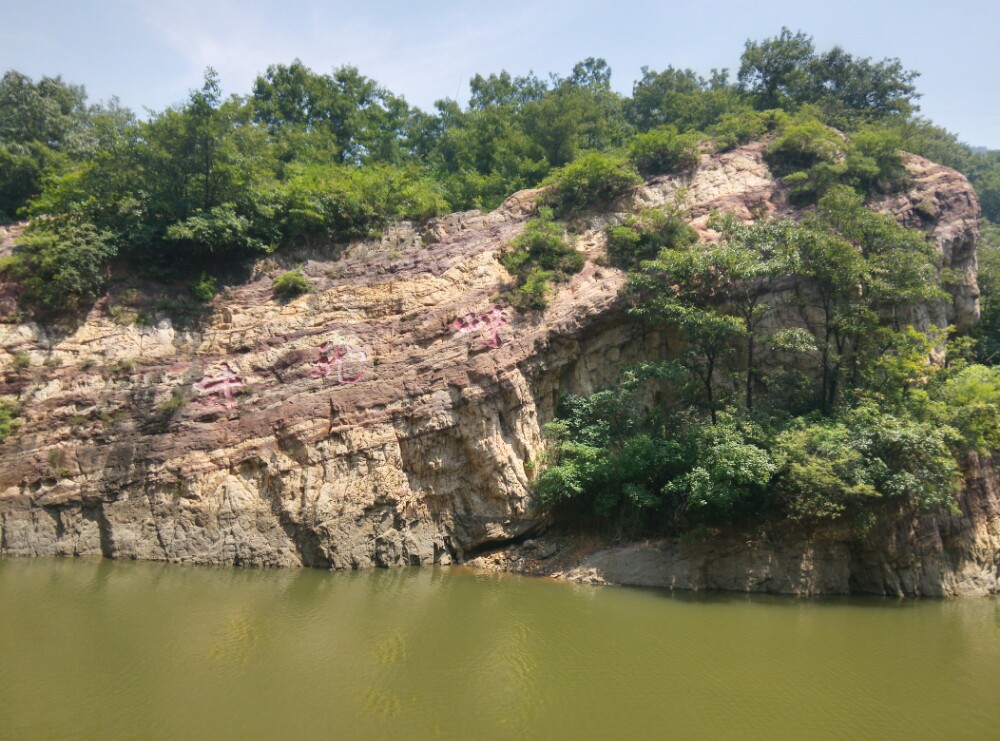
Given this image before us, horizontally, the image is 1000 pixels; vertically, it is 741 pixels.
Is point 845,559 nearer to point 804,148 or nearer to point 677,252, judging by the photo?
point 677,252

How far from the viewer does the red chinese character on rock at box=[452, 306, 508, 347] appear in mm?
16672

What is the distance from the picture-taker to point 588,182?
19734 mm

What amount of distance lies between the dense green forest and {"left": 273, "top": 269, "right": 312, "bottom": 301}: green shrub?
114 millimetres

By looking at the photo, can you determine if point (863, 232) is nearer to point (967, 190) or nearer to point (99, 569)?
point (967, 190)

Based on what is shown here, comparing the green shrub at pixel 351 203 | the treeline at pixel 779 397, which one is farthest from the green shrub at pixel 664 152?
the green shrub at pixel 351 203

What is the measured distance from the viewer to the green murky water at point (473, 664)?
6180 mm

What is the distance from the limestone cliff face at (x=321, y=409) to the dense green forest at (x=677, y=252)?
3.85 ft

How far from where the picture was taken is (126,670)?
7.17 metres

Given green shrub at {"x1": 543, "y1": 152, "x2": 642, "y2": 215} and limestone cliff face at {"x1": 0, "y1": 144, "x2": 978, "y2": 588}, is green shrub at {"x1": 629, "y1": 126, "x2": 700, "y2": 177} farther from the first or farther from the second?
limestone cliff face at {"x1": 0, "y1": 144, "x2": 978, "y2": 588}

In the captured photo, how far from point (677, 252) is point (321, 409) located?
10.6 metres

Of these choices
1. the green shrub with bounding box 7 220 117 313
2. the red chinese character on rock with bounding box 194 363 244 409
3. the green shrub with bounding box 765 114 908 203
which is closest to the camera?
the red chinese character on rock with bounding box 194 363 244 409

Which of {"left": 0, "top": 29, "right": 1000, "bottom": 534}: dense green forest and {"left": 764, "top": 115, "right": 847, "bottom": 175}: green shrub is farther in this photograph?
{"left": 764, "top": 115, "right": 847, "bottom": 175}: green shrub

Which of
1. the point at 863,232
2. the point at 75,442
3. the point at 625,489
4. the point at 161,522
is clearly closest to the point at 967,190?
the point at 863,232

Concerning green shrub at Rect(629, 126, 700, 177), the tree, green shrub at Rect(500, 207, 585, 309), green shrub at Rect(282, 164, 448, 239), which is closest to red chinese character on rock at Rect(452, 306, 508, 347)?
green shrub at Rect(500, 207, 585, 309)
